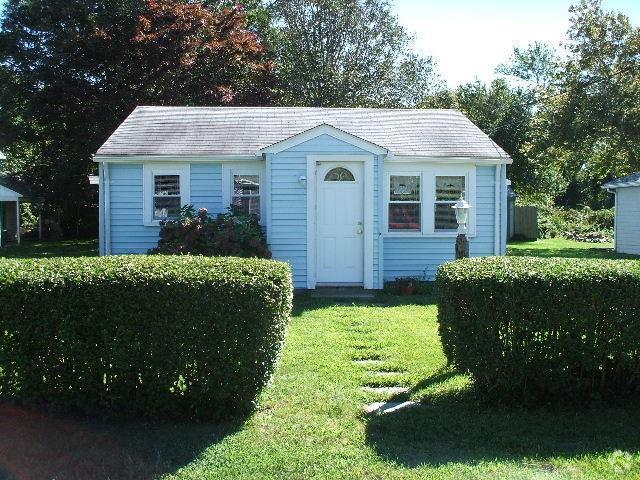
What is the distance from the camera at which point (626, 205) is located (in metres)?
22.2

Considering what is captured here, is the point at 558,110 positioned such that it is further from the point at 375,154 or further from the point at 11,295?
the point at 11,295

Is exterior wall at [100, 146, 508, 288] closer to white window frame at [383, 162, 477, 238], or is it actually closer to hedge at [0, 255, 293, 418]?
white window frame at [383, 162, 477, 238]

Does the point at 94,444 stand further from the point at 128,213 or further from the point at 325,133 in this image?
the point at 128,213

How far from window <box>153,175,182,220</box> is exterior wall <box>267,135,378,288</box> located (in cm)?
214

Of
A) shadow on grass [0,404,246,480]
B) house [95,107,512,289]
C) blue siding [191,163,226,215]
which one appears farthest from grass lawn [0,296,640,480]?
blue siding [191,163,226,215]

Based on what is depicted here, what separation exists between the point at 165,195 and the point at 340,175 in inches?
140

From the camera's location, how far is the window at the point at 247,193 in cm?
1369

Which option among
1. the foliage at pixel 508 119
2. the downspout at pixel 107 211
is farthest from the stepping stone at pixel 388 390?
the foliage at pixel 508 119

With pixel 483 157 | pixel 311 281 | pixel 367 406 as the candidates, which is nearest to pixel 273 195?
pixel 311 281

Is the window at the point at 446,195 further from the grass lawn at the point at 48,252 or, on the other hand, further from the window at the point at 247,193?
the grass lawn at the point at 48,252

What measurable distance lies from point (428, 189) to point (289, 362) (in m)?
7.12

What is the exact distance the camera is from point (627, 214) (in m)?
22.2

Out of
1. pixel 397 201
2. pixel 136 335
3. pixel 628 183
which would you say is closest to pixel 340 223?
pixel 397 201

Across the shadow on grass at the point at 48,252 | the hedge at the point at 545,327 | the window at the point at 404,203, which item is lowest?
the shadow on grass at the point at 48,252
